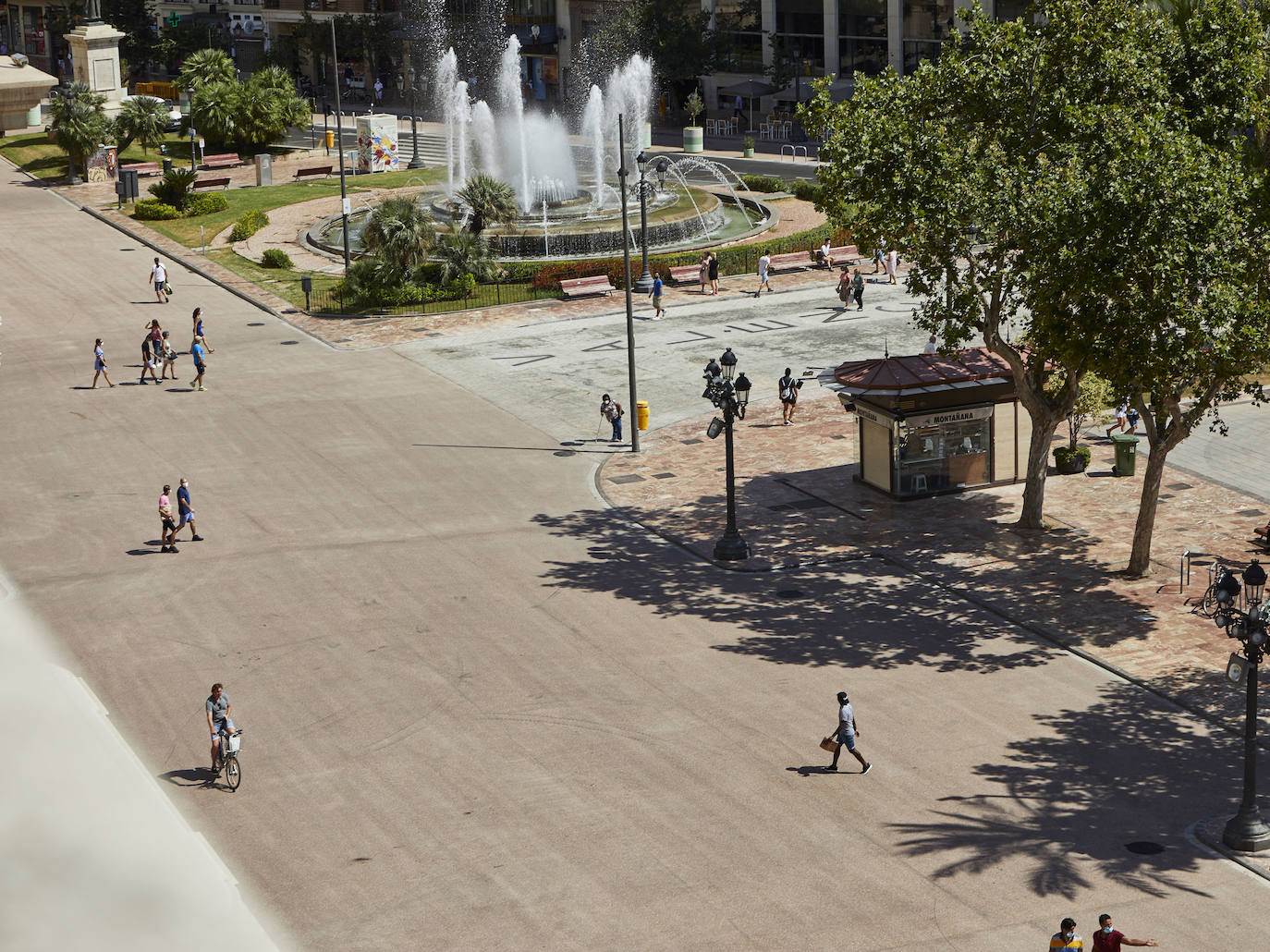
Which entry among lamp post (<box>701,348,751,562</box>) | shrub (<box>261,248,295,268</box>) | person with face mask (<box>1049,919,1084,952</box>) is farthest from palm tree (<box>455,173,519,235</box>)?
person with face mask (<box>1049,919,1084,952</box>)

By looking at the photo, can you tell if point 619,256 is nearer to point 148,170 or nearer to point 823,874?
point 148,170

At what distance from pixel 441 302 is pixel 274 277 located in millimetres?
8199

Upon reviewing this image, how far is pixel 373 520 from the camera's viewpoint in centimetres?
3123

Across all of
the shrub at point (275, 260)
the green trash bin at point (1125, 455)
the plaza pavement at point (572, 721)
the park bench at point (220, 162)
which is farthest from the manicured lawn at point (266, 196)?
the green trash bin at point (1125, 455)

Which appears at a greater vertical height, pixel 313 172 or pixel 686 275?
pixel 313 172

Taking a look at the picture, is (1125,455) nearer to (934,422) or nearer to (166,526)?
(934,422)

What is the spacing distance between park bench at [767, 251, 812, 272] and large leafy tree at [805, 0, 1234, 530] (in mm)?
24015

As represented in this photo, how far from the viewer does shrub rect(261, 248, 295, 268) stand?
5606 centimetres

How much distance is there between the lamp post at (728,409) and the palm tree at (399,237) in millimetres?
23643

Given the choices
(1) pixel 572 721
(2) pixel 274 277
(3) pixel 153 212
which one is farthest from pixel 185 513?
(3) pixel 153 212

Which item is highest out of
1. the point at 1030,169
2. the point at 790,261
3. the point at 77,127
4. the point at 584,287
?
the point at 77,127

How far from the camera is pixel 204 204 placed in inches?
2608

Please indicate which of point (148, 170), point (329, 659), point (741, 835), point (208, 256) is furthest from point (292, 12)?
point (741, 835)

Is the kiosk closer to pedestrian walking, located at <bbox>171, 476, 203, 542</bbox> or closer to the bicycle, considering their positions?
pedestrian walking, located at <bbox>171, 476, 203, 542</bbox>
